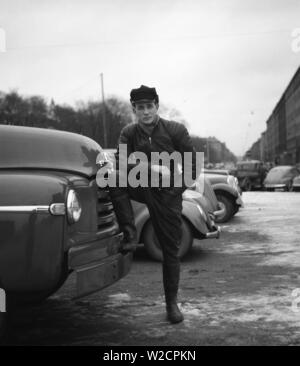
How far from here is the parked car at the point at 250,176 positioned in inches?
1232

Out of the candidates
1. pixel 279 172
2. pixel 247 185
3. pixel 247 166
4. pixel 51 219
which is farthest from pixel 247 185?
A: pixel 51 219

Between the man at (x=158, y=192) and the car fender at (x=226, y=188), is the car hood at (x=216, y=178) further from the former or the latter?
the man at (x=158, y=192)

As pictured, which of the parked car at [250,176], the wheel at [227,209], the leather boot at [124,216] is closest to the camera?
the leather boot at [124,216]

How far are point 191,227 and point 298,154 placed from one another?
255 feet

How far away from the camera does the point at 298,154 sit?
81.9 metres

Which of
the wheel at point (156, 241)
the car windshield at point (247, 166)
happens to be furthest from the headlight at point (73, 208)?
the car windshield at point (247, 166)

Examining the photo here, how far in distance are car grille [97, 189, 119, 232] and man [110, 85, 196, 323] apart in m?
0.06

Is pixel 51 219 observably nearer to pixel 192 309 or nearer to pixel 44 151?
pixel 44 151

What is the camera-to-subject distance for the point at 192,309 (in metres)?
4.94

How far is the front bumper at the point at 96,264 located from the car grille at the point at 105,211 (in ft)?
0.39

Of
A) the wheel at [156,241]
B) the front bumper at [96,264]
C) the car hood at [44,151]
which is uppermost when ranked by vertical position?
the car hood at [44,151]

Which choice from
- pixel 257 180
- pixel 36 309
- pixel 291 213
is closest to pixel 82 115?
pixel 257 180

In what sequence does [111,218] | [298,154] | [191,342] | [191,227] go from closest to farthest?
1. [191,342]
2. [111,218]
3. [191,227]
4. [298,154]

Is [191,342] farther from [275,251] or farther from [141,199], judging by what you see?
[275,251]
